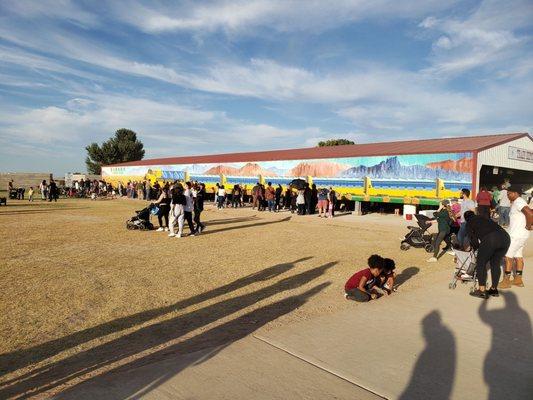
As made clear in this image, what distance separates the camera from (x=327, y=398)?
10.2 feet

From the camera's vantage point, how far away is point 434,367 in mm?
3689

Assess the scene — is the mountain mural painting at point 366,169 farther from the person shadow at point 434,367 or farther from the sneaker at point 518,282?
the person shadow at point 434,367

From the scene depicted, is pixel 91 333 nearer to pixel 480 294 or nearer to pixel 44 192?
pixel 480 294

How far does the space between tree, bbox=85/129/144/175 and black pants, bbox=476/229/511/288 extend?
82.9m

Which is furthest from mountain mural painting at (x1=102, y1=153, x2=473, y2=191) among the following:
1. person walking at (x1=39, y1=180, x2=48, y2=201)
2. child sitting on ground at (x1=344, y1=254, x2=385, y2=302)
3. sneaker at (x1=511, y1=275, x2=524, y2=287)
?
child sitting on ground at (x1=344, y1=254, x2=385, y2=302)

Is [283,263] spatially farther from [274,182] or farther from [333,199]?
[274,182]

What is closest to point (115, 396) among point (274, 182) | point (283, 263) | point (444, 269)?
point (283, 263)

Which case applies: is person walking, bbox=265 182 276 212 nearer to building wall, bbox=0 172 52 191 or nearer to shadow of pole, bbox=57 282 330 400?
shadow of pole, bbox=57 282 330 400

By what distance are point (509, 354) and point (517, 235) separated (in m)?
3.62

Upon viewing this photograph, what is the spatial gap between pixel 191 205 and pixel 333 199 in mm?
9641

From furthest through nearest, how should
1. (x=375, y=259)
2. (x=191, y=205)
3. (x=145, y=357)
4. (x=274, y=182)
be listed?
(x=274, y=182) < (x=191, y=205) < (x=375, y=259) < (x=145, y=357)

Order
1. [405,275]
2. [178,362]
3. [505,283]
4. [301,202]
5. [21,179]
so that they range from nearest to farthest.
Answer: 1. [178,362]
2. [505,283]
3. [405,275]
4. [301,202]
5. [21,179]

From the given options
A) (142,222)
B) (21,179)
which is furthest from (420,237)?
(21,179)

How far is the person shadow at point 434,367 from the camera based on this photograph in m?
3.24
